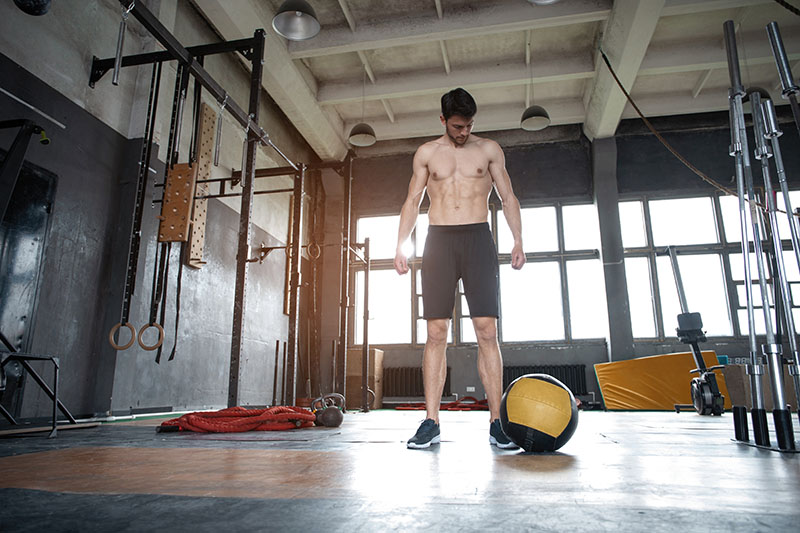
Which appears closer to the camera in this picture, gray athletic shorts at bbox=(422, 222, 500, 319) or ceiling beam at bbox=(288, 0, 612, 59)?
gray athletic shorts at bbox=(422, 222, 500, 319)

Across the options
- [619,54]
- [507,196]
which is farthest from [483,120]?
[507,196]

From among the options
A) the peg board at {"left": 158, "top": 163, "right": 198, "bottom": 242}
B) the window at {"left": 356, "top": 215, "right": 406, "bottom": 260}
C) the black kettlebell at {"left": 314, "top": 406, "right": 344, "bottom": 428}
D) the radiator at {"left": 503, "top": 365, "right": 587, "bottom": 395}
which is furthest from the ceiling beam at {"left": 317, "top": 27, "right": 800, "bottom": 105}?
the black kettlebell at {"left": 314, "top": 406, "right": 344, "bottom": 428}

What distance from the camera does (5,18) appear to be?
355 centimetres

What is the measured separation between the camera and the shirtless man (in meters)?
2.21

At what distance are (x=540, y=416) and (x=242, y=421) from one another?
1.69 m

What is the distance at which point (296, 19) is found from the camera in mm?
4758

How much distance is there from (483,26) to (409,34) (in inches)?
39.8

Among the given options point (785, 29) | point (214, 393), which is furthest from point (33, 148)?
point (785, 29)

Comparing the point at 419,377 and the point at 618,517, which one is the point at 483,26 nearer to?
the point at 419,377

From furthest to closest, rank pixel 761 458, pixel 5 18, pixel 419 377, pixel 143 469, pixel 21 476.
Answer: pixel 419 377 → pixel 5 18 → pixel 761 458 → pixel 143 469 → pixel 21 476

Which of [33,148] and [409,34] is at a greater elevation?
[409,34]

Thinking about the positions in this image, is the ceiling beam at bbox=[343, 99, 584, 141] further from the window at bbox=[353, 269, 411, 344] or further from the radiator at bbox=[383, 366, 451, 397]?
the radiator at bbox=[383, 366, 451, 397]

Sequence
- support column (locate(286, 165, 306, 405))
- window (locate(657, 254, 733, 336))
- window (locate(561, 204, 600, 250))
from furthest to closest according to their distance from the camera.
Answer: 1. window (locate(561, 204, 600, 250))
2. window (locate(657, 254, 733, 336))
3. support column (locate(286, 165, 306, 405))

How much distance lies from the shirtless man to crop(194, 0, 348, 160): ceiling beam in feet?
15.4
